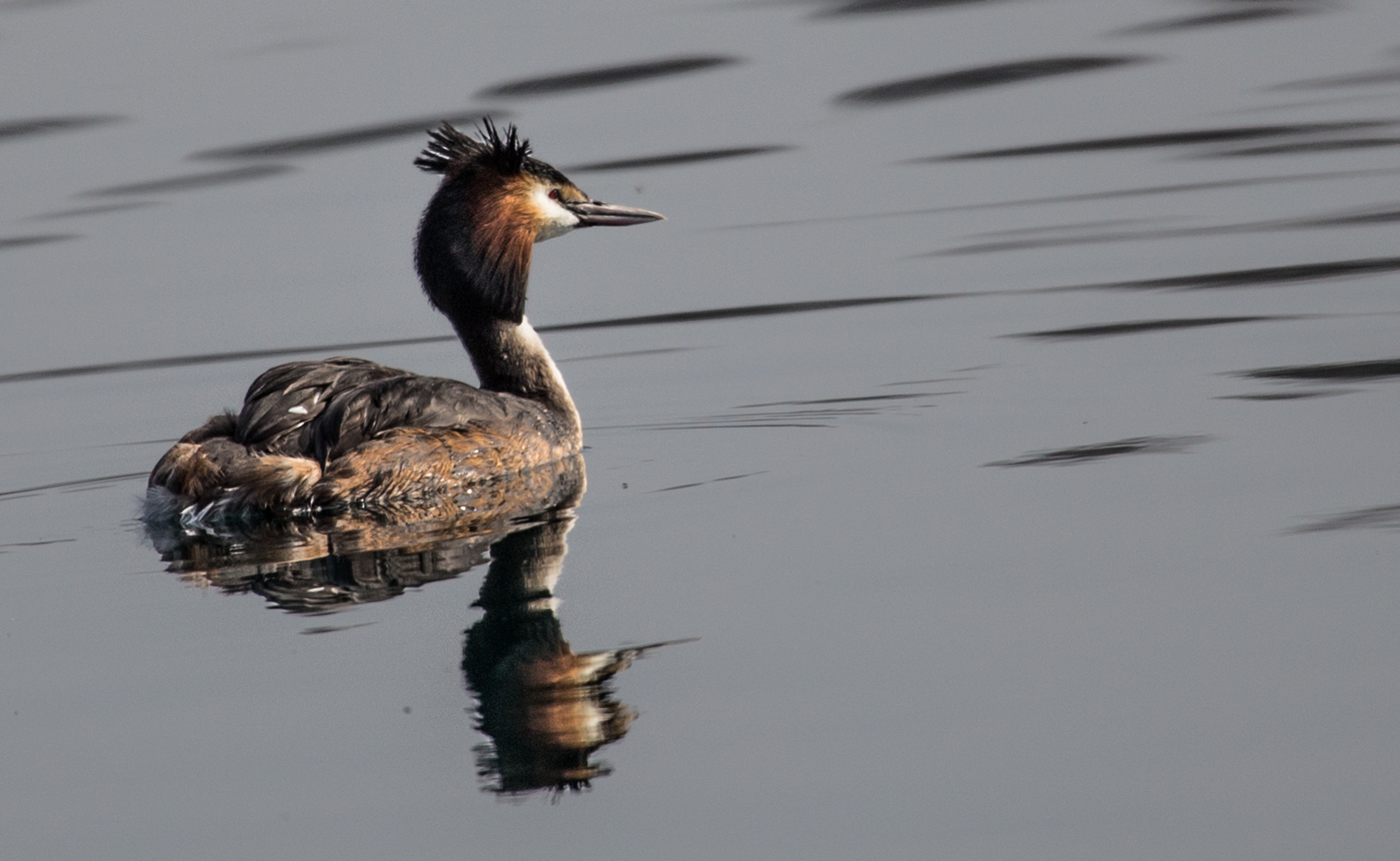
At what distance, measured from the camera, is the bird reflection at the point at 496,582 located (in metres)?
4.41

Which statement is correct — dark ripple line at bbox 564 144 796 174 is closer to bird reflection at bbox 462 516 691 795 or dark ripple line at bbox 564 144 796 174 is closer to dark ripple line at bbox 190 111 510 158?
dark ripple line at bbox 190 111 510 158

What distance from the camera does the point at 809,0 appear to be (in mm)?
16719

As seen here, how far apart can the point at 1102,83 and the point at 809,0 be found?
3445 mm

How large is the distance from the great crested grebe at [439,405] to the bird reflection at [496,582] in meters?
0.11

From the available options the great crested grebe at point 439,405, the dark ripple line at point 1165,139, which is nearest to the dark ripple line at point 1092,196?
the dark ripple line at point 1165,139

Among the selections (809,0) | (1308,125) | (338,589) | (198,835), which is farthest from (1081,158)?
(198,835)

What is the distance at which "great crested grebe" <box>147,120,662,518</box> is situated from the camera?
6629 mm

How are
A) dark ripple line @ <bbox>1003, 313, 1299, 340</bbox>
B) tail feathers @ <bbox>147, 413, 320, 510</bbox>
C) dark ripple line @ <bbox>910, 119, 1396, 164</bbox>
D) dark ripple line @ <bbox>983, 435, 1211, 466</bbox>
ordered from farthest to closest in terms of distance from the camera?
1. dark ripple line @ <bbox>910, 119, 1396, 164</bbox>
2. dark ripple line @ <bbox>1003, 313, 1299, 340</bbox>
3. dark ripple line @ <bbox>983, 435, 1211, 466</bbox>
4. tail feathers @ <bbox>147, 413, 320, 510</bbox>

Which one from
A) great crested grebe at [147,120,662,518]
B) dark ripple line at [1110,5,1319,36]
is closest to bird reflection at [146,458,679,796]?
great crested grebe at [147,120,662,518]

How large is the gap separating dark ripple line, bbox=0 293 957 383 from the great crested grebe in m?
1.78

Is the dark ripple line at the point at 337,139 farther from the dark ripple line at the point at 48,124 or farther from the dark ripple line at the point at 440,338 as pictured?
the dark ripple line at the point at 440,338

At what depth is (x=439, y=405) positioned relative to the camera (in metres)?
6.93

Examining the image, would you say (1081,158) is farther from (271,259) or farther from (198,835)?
(198,835)

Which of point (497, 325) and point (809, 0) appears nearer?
point (497, 325)
